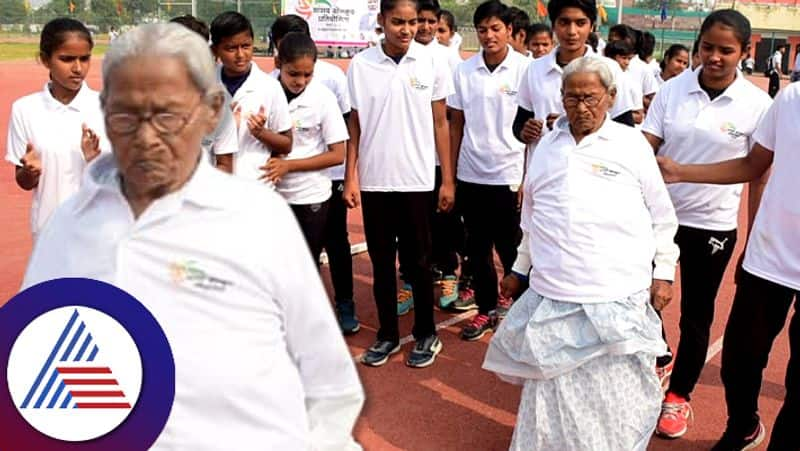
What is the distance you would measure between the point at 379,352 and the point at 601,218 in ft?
7.03

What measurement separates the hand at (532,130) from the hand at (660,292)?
50.4 inches

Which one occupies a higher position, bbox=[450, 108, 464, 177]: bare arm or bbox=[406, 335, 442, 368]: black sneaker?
bbox=[450, 108, 464, 177]: bare arm

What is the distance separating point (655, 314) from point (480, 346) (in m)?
1.96

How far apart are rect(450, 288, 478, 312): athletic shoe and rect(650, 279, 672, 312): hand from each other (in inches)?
102

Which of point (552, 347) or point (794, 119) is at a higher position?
point (794, 119)

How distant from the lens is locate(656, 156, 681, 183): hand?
3.76 meters

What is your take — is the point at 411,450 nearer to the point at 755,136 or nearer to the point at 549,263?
the point at 549,263

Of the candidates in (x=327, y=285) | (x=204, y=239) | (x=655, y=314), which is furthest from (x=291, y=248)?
(x=327, y=285)

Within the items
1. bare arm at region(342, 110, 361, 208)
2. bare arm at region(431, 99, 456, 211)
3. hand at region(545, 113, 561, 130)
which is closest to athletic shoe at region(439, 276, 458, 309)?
bare arm at region(431, 99, 456, 211)

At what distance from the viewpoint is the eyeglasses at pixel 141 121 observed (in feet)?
5.41

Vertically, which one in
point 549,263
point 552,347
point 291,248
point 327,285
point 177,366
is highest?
point 291,248

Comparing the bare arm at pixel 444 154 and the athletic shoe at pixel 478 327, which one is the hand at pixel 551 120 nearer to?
the bare arm at pixel 444 154

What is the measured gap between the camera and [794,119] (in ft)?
11.2

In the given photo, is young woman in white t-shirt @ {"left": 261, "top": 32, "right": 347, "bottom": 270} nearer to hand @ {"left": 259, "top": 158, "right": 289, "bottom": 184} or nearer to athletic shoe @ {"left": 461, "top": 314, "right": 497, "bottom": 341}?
hand @ {"left": 259, "top": 158, "right": 289, "bottom": 184}
